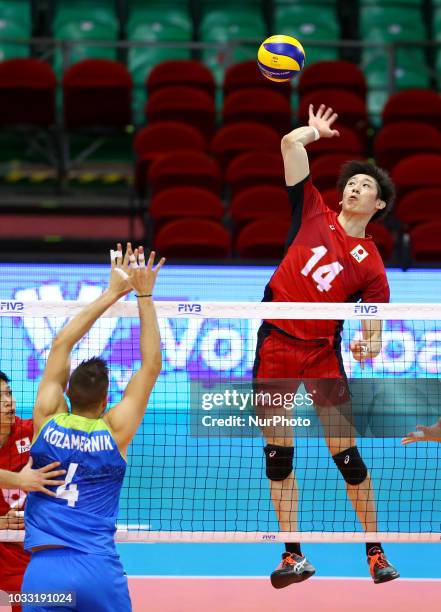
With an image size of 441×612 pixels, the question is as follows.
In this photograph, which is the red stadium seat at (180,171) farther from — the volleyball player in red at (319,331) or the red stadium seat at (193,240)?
the volleyball player in red at (319,331)

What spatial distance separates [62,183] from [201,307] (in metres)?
8.77

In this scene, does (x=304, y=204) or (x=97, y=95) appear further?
(x=97, y=95)

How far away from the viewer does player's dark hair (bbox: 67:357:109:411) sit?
604 centimetres

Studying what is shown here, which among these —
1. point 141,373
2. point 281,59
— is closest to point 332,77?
point 281,59

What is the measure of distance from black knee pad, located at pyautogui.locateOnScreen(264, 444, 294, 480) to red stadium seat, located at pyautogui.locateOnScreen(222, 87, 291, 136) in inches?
337

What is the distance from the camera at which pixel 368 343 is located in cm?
768

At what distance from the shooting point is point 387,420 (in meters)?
7.64

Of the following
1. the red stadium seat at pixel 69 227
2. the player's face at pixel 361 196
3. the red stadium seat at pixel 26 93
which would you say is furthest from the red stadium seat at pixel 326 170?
the player's face at pixel 361 196

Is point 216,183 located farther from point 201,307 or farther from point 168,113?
point 201,307

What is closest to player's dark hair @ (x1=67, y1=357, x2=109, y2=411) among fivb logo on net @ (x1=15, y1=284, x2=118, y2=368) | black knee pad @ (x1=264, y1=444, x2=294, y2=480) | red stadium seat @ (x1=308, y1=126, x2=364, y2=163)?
black knee pad @ (x1=264, y1=444, x2=294, y2=480)

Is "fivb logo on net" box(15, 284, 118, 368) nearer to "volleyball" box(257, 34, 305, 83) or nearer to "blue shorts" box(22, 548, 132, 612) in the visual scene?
"volleyball" box(257, 34, 305, 83)

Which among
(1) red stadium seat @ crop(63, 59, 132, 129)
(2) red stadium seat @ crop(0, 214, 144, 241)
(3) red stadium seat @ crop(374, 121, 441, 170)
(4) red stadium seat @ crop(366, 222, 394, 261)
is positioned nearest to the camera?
(4) red stadium seat @ crop(366, 222, 394, 261)

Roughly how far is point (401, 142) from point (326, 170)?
5.39 ft

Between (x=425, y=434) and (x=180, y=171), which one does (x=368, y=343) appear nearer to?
(x=425, y=434)
